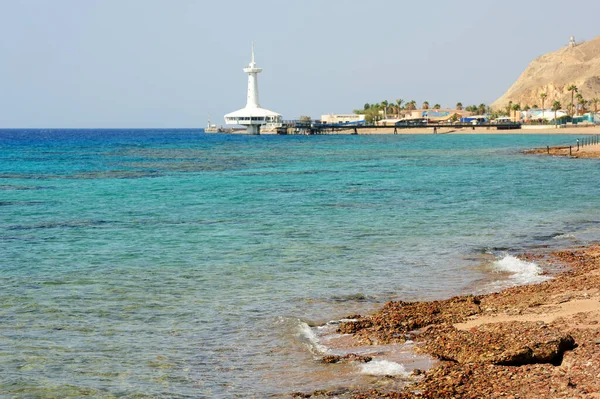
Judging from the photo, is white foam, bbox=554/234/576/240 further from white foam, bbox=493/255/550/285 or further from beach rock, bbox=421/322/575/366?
beach rock, bbox=421/322/575/366

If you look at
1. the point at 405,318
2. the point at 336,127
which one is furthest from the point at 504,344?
the point at 336,127

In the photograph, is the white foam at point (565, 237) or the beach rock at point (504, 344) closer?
the beach rock at point (504, 344)

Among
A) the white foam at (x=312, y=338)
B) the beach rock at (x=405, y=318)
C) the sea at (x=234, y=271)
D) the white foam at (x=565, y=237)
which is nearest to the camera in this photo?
the sea at (x=234, y=271)

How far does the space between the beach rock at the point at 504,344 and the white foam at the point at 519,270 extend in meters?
4.71

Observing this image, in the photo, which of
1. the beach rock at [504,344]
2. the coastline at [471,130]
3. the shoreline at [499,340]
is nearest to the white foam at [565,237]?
the shoreline at [499,340]

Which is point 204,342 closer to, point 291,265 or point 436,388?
point 436,388

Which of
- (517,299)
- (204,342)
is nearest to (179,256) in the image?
(204,342)

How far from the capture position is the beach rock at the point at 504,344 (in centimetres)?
889

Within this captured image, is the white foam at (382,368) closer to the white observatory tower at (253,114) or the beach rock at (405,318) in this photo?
the beach rock at (405,318)

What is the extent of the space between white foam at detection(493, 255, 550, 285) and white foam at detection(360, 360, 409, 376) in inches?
228

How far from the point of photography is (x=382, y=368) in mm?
9625

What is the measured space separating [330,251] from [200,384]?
957 cm

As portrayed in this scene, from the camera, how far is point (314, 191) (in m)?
36.0

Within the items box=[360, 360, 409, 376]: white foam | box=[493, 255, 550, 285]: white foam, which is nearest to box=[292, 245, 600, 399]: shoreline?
box=[360, 360, 409, 376]: white foam
